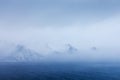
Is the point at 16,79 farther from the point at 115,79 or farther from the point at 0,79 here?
the point at 115,79

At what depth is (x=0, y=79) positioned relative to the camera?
335ft

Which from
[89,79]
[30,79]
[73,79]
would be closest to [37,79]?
[30,79]

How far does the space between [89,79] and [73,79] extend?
329 inches

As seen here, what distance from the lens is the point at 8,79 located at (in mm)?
102250

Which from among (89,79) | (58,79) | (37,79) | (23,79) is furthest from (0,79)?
(89,79)

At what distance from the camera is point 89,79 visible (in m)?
104

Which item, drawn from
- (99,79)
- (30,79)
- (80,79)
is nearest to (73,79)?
(80,79)

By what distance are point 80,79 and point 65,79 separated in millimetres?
7888

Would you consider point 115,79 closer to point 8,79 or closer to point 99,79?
point 99,79

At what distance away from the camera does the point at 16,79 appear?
102562 millimetres

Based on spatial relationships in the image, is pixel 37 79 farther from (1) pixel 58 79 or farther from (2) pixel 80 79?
(2) pixel 80 79

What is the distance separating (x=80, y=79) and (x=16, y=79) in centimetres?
3270

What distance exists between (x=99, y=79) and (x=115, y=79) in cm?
869

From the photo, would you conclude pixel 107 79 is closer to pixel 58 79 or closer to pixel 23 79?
pixel 58 79
